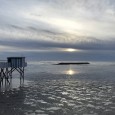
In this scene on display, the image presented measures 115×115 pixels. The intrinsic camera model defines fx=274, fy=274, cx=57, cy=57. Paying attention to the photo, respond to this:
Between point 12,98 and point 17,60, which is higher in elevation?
point 17,60

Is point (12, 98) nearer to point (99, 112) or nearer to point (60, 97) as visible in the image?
point (60, 97)

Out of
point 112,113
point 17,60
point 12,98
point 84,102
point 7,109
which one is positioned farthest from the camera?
point 17,60

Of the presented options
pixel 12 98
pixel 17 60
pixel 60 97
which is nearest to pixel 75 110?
pixel 60 97

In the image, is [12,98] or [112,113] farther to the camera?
[12,98]

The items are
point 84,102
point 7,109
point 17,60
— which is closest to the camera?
point 7,109

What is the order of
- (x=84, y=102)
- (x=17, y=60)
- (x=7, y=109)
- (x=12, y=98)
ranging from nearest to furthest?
Result: 1. (x=7, y=109)
2. (x=84, y=102)
3. (x=12, y=98)
4. (x=17, y=60)

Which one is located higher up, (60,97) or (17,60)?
(17,60)

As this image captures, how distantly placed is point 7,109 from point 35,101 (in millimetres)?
5709

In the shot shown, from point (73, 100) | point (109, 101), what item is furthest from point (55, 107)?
point (109, 101)

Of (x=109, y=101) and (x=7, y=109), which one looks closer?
(x=7, y=109)

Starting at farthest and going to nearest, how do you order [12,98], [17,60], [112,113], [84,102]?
[17,60] < [12,98] < [84,102] < [112,113]

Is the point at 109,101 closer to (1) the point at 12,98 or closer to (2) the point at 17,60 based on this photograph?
(1) the point at 12,98

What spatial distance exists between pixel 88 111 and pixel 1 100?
12.9m

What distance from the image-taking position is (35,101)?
3534 centimetres
